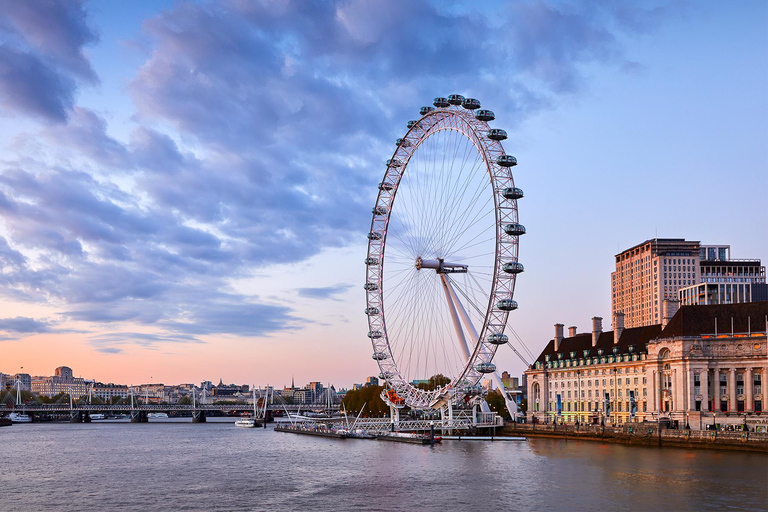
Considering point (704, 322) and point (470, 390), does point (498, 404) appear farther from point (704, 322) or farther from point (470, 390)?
point (704, 322)

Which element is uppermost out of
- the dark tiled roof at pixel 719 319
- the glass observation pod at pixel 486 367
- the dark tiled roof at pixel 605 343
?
the dark tiled roof at pixel 719 319

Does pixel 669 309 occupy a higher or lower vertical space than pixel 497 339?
higher

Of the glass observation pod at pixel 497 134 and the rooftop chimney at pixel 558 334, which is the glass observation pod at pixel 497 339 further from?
the rooftop chimney at pixel 558 334

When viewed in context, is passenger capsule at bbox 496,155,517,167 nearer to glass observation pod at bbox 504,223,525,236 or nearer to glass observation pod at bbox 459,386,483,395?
glass observation pod at bbox 504,223,525,236

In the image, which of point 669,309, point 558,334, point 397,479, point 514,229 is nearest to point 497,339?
point 514,229

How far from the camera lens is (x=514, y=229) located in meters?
84.2

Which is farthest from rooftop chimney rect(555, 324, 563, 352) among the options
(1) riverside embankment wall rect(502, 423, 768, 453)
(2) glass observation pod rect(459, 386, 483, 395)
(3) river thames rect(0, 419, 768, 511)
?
(3) river thames rect(0, 419, 768, 511)

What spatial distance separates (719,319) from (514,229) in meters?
30.4

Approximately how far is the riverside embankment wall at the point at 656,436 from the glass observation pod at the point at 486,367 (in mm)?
16625

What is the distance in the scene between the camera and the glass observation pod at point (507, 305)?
85.1 metres

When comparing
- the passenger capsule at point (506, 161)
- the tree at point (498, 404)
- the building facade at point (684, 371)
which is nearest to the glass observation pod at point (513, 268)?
the passenger capsule at point (506, 161)

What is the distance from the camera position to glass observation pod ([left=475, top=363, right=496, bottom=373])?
88.9m

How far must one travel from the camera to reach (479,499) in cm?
5178

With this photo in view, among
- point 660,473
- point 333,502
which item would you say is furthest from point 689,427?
point 333,502
